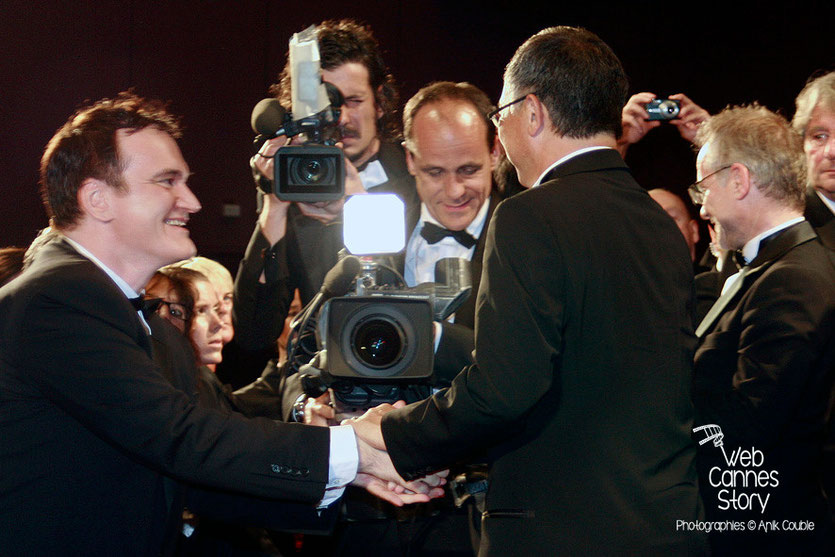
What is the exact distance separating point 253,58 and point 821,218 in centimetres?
352

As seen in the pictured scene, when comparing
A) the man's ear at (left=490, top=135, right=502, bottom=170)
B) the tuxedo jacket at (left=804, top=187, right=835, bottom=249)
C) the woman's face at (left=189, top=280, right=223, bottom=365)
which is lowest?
the woman's face at (left=189, top=280, right=223, bottom=365)

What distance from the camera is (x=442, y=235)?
9.00 ft

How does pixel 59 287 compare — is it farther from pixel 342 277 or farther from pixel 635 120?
pixel 635 120

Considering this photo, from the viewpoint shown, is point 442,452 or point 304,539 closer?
point 442,452

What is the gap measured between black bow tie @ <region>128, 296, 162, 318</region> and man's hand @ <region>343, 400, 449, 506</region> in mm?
512

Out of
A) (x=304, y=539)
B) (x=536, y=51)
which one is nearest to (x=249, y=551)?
(x=304, y=539)

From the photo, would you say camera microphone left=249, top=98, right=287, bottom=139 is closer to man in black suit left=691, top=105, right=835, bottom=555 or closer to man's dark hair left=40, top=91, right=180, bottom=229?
man's dark hair left=40, top=91, right=180, bottom=229

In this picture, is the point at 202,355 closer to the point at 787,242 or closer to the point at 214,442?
the point at 214,442

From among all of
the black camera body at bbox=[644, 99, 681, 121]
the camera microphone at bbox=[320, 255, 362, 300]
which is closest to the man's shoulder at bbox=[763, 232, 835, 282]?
the black camera body at bbox=[644, 99, 681, 121]

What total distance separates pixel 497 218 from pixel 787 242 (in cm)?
100

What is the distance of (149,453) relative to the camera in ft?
6.01

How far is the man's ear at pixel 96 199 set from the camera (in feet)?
6.61

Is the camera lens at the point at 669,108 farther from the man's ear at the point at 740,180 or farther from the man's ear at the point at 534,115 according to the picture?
the man's ear at the point at 534,115

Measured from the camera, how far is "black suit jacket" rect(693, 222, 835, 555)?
2.16 metres
